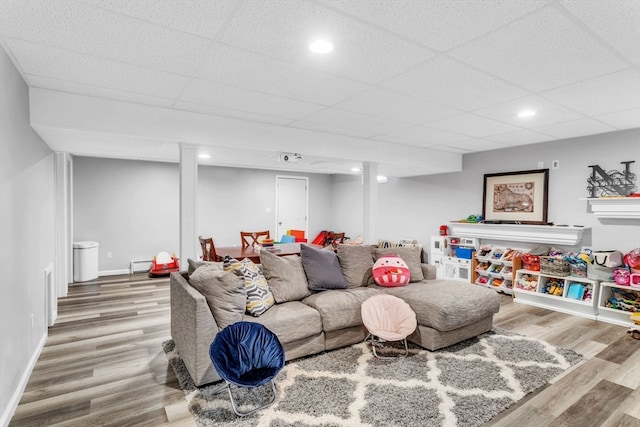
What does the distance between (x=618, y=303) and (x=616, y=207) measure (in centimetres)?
115

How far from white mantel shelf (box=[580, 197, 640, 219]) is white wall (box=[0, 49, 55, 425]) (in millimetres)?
5856

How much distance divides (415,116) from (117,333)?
3.94 meters

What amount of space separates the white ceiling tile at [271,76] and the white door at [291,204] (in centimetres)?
552

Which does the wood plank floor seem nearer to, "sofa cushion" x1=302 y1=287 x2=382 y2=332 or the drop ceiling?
"sofa cushion" x1=302 y1=287 x2=382 y2=332

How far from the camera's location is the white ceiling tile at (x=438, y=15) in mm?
1632

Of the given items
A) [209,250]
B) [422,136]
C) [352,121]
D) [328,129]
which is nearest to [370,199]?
[422,136]

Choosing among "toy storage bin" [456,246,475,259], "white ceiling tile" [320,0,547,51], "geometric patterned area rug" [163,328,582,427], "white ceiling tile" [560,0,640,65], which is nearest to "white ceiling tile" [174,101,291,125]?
"white ceiling tile" [320,0,547,51]

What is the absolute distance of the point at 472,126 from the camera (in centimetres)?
405

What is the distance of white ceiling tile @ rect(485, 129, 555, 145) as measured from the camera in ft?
14.5

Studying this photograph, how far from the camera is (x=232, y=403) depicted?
7.38 ft

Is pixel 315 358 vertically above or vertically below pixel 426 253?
below

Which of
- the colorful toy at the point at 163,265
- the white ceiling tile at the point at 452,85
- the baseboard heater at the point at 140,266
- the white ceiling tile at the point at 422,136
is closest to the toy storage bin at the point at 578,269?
the white ceiling tile at the point at 422,136

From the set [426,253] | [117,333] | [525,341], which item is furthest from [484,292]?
[117,333]

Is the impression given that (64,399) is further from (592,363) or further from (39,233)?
(592,363)
